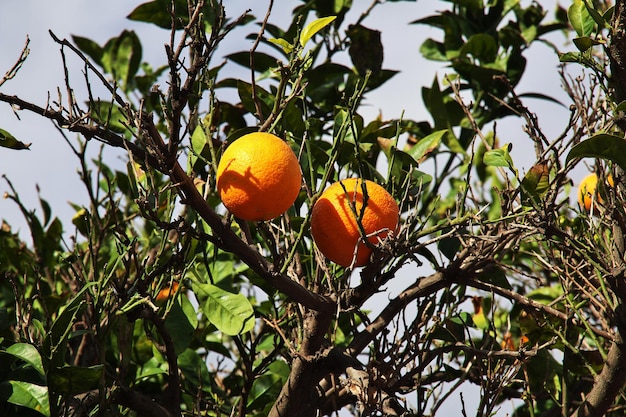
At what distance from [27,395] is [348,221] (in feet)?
2.09

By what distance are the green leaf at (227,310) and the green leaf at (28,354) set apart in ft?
1.04

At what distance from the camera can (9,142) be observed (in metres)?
1.26

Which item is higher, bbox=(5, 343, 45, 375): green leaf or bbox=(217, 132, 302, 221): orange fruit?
bbox=(217, 132, 302, 221): orange fruit

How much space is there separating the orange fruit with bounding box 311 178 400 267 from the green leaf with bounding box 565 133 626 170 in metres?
0.31

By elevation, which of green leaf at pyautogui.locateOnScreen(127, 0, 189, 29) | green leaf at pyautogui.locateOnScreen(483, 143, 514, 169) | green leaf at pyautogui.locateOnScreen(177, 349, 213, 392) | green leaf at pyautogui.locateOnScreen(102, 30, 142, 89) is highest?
green leaf at pyautogui.locateOnScreen(102, 30, 142, 89)

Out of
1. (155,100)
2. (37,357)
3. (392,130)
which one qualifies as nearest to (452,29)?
(392,130)

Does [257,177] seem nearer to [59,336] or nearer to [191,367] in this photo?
[59,336]

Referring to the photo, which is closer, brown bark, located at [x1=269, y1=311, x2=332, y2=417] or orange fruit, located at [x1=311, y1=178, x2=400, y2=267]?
orange fruit, located at [x1=311, y1=178, x2=400, y2=267]

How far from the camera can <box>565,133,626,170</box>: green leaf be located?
1.13 meters

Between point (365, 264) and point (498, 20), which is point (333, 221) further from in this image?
point (498, 20)

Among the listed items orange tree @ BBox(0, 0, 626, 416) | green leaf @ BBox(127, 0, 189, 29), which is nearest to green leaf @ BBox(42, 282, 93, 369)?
orange tree @ BBox(0, 0, 626, 416)

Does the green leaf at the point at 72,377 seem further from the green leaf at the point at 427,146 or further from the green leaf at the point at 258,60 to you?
the green leaf at the point at 258,60

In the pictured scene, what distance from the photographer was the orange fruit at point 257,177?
1.11 m

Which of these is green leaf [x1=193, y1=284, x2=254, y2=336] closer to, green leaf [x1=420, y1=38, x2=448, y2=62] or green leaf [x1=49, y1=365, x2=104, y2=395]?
green leaf [x1=49, y1=365, x2=104, y2=395]
